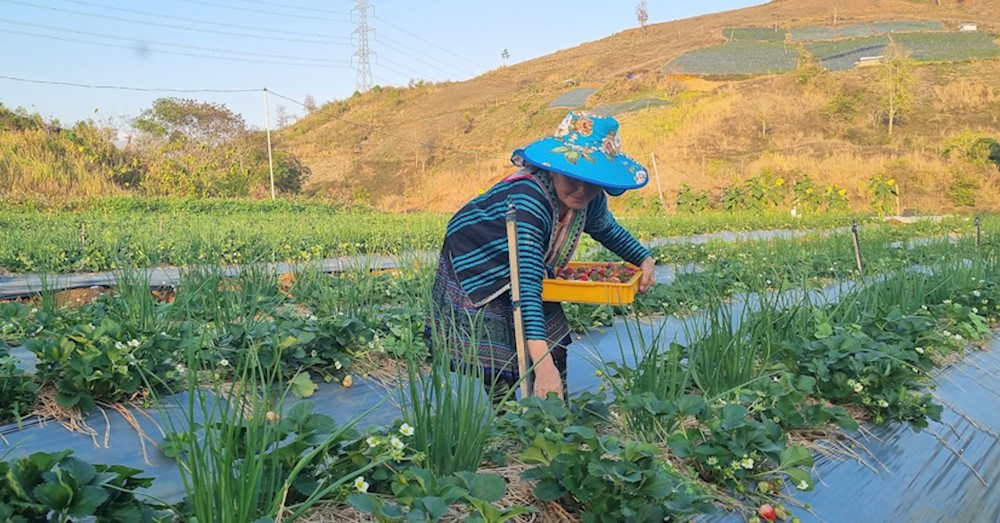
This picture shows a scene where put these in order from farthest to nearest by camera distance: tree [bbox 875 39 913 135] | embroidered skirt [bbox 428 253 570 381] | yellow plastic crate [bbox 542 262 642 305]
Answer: tree [bbox 875 39 913 135] < embroidered skirt [bbox 428 253 570 381] < yellow plastic crate [bbox 542 262 642 305]

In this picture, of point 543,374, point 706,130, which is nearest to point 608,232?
point 543,374

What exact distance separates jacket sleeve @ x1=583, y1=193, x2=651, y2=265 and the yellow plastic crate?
0.28 metres

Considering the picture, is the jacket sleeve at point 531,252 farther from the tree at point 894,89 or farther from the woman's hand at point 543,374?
the tree at point 894,89

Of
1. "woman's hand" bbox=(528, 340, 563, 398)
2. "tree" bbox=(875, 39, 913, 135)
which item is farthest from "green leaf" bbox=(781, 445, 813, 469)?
"tree" bbox=(875, 39, 913, 135)

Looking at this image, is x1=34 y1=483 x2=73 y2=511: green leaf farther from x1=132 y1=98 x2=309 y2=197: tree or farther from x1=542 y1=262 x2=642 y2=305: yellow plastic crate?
x1=132 y1=98 x2=309 y2=197: tree

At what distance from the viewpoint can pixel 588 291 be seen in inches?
86.5

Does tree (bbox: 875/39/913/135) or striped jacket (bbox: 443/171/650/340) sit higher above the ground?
tree (bbox: 875/39/913/135)

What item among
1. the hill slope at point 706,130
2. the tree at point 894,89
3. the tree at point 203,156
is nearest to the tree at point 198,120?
the tree at point 203,156

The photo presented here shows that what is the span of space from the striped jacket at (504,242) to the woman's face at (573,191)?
34 millimetres

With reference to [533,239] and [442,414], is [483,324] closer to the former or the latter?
[533,239]

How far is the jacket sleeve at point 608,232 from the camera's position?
2.43 m

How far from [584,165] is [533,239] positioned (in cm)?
25

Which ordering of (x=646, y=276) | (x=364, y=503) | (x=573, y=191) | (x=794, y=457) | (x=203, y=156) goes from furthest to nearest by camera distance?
(x=203, y=156), (x=646, y=276), (x=573, y=191), (x=794, y=457), (x=364, y=503)

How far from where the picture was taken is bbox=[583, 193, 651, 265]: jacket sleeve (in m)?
2.43
